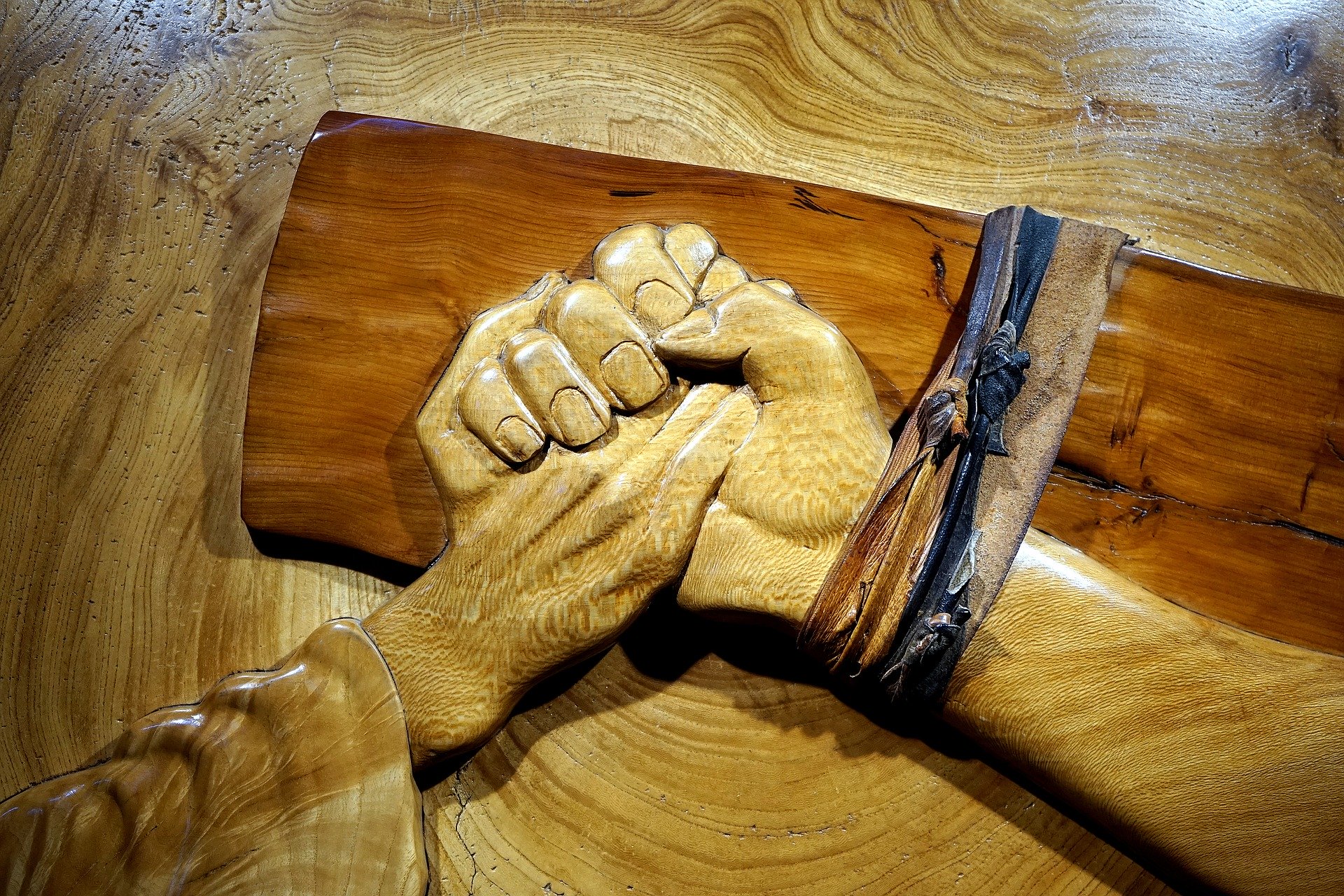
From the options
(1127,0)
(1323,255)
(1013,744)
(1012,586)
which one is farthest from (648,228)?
(1323,255)

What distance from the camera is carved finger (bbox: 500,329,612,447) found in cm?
79

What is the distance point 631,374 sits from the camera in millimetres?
798

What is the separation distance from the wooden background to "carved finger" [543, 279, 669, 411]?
0.28m

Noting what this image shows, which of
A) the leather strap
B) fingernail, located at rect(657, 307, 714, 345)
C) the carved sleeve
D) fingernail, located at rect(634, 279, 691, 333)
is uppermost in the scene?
fingernail, located at rect(634, 279, 691, 333)

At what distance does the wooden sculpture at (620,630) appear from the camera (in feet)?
2.40

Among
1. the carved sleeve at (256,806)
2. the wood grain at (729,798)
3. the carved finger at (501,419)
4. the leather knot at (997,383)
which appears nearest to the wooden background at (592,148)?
the wood grain at (729,798)

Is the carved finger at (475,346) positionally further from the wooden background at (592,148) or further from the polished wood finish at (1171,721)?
the polished wood finish at (1171,721)

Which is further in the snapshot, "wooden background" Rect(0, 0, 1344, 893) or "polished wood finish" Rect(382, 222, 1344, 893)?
"wooden background" Rect(0, 0, 1344, 893)

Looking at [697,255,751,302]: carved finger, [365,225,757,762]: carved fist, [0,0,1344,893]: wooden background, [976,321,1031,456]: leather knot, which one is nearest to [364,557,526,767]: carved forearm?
[365,225,757,762]: carved fist

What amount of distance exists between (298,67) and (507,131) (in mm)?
281

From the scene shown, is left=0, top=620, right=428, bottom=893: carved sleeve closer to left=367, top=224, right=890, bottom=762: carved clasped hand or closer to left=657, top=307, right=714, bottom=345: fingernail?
left=367, top=224, right=890, bottom=762: carved clasped hand

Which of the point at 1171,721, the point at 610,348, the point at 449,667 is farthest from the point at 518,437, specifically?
the point at 1171,721

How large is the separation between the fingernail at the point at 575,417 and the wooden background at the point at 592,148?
0.25 meters

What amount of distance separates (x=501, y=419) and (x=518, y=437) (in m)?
0.03
